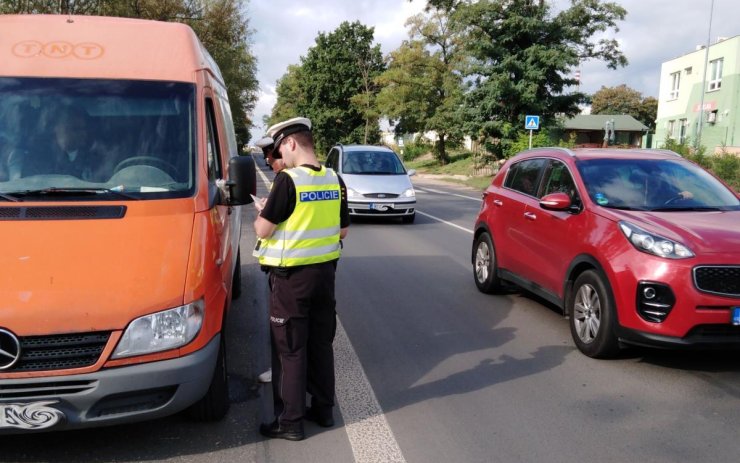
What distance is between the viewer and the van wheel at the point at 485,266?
7.20m

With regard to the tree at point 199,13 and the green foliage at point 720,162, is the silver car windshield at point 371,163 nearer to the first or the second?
the tree at point 199,13

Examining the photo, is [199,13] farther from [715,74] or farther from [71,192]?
[715,74]

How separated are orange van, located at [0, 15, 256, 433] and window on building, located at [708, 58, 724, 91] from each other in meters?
42.8

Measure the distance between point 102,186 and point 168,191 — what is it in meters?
0.40

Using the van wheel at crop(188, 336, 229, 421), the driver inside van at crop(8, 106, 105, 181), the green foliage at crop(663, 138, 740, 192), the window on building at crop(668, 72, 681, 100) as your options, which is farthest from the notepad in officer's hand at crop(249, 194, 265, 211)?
the window on building at crop(668, 72, 681, 100)

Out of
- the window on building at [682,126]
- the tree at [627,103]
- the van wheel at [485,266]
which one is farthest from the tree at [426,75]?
the tree at [627,103]

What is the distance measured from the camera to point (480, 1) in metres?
33.2

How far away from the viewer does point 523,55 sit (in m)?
33.7

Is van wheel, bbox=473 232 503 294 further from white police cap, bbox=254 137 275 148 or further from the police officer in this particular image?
white police cap, bbox=254 137 275 148

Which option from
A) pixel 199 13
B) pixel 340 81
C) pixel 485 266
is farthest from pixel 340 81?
pixel 485 266

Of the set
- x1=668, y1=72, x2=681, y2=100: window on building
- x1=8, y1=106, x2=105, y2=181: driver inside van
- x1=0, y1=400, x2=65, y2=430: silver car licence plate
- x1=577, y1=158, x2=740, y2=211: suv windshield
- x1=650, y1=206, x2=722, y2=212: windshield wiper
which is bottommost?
x1=0, y1=400, x2=65, y2=430: silver car licence plate

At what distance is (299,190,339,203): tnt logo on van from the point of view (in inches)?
142

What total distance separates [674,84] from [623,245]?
47425 mm

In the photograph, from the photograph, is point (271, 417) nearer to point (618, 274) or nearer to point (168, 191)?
point (168, 191)
